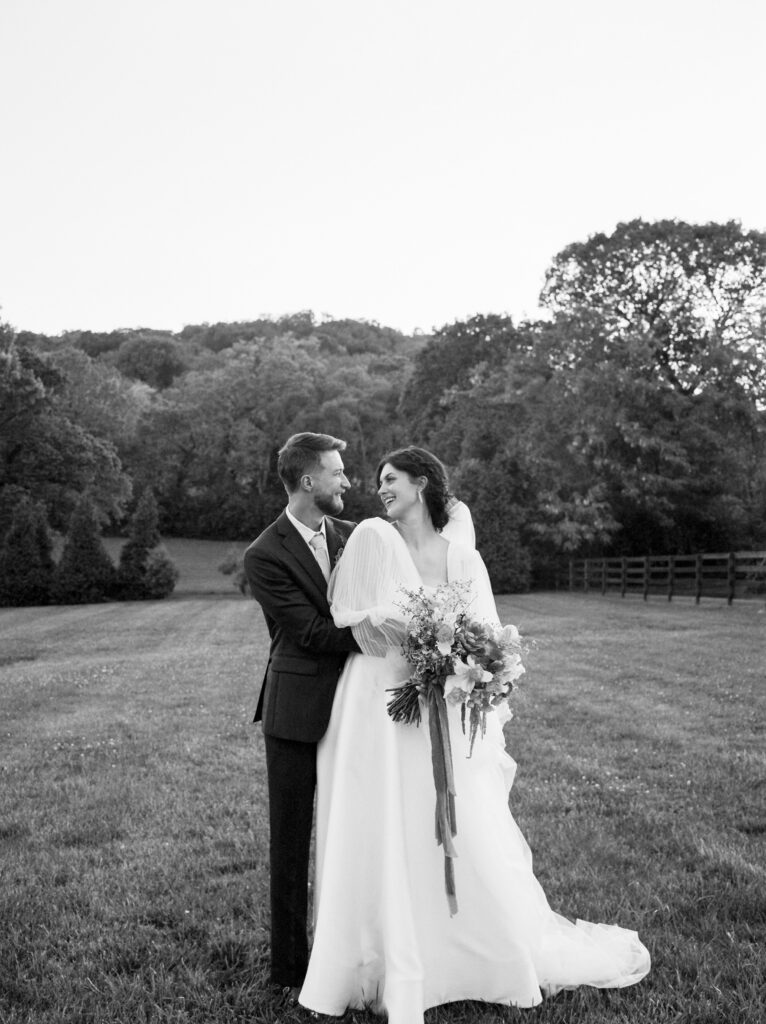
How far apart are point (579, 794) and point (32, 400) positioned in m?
38.7

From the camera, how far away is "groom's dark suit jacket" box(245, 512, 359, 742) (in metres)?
3.48

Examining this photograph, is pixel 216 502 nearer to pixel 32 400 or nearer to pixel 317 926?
pixel 32 400

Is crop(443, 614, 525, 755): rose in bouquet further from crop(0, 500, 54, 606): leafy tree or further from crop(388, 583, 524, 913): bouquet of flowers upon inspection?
crop(0, 500, 54, 606): leafy tree

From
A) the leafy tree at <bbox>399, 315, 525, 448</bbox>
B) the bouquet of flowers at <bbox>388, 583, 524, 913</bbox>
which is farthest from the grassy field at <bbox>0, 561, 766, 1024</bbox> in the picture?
the leafy tree at <bbox>399, 315, 525, 448</bbox>

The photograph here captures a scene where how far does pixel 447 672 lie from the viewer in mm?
3283

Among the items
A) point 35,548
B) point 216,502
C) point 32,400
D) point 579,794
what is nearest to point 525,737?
point 579,794

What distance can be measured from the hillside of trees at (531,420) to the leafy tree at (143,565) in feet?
Answer: 18.7

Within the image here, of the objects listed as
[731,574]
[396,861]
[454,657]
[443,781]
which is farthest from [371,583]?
[731,574]

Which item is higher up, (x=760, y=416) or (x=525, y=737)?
(x=760, y=416)

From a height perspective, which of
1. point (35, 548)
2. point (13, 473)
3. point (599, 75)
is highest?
point (599, 75)

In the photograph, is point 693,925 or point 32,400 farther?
point 32,400

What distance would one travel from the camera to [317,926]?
3.44m

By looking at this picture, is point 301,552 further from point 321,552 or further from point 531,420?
point 531,420

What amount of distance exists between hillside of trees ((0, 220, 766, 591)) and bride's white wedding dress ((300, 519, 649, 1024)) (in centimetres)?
2599
